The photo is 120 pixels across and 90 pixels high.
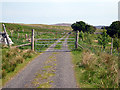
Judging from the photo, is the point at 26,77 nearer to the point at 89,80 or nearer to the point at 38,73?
the point at 38,73

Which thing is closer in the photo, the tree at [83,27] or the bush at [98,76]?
the bush at [98,76]

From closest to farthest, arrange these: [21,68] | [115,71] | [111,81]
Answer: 1. [111,81]
2. [115,71]
3. [21,68]

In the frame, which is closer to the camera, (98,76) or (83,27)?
(98,76)

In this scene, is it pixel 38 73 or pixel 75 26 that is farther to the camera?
pixel 75 26

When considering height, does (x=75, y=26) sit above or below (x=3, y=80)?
above

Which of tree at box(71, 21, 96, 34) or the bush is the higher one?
tree at box(71, 21, 96, 34)

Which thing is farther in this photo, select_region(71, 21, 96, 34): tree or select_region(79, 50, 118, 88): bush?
select_region(71, 21, 96, 34): tree

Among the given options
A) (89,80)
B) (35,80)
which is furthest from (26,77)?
(89,80)

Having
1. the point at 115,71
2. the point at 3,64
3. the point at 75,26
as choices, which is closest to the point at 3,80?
the point at 3,64

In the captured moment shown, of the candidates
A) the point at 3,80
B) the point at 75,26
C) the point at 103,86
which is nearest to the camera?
the point at 103,86

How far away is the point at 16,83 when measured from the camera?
19.7 ft

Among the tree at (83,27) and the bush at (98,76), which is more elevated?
the tree at (83,27)

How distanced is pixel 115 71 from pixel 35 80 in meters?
3.89

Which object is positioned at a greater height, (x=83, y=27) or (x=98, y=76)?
(x=83, y=27)
